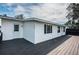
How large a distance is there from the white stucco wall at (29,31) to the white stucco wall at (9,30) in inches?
6.6

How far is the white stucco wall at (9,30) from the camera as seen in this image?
4.82 metres

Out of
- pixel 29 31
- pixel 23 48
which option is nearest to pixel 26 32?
pixel 29 31

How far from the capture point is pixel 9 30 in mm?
5199

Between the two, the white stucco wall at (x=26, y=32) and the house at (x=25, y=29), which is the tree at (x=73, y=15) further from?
the white stucco wall at (x=26, y=32)

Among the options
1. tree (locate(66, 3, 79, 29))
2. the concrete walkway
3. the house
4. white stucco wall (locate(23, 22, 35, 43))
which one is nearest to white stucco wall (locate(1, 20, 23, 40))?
the house

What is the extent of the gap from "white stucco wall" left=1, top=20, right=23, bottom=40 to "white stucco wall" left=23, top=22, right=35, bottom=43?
6.6 inches

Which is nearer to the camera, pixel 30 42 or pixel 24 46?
pixel 24 46

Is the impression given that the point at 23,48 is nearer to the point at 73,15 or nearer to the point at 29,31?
the point at 29,31

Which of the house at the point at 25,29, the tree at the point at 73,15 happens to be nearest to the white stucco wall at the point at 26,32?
the house at the point at 25,29

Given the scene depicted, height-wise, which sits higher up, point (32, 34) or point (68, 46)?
point (32, 34)

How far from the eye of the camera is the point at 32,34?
5250 millimetres
